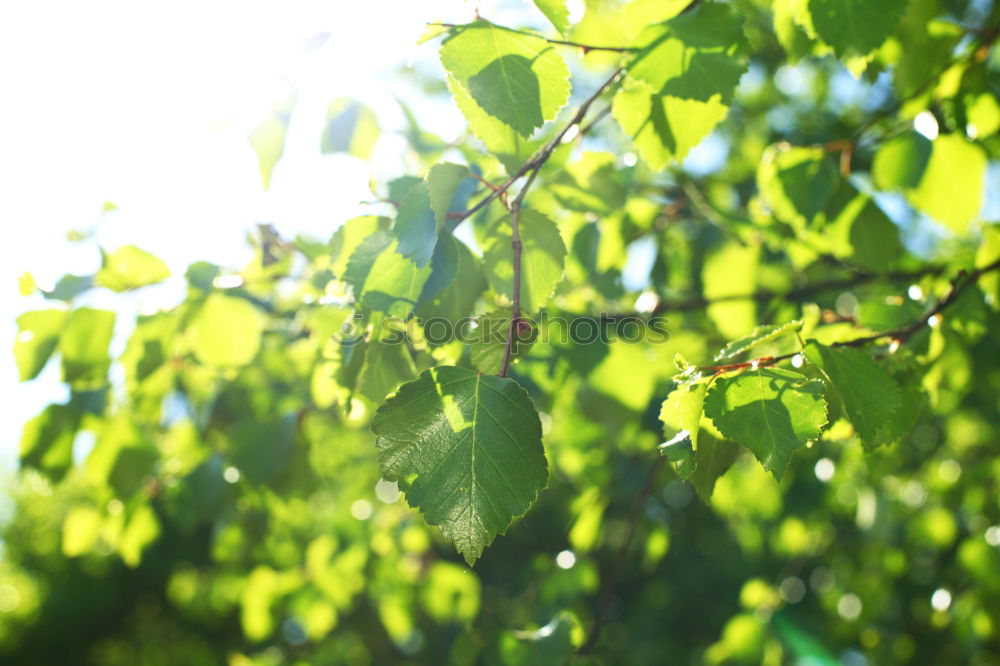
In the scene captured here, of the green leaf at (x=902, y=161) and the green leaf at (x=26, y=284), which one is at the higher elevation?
the green leaf at (x=26, y=284)

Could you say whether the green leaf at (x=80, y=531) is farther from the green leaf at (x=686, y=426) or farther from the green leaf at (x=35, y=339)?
the green leaf at (x=686, y=426)

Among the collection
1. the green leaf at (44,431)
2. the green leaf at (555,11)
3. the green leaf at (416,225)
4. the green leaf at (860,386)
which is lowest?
the green leaf at (44,431)

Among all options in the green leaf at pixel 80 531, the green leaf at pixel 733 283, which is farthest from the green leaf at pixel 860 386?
the green leaf at pixel 80 531

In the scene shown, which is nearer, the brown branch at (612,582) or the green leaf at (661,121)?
the green leaf at (661,121)

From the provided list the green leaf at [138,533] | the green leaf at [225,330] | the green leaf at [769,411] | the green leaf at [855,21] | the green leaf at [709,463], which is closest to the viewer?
the green leaf at [769,411]

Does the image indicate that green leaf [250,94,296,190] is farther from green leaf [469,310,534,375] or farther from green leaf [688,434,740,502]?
green leaf [688,434,740,502]

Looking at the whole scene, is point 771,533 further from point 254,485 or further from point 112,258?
point 112,258

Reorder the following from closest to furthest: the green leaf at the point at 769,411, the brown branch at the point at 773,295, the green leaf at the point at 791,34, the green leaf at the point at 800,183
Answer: the green leaf at the point at 769,411 → the green leaf at the point at 791,34 → the green leaf at the point at 800,183 → the brown branch at the point at 773,295

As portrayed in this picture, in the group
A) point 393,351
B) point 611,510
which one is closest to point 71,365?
point 393,351
